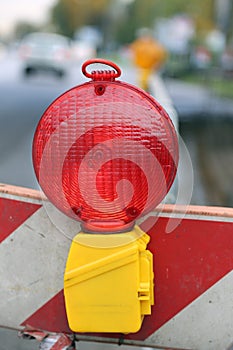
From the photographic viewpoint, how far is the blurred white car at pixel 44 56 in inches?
1319

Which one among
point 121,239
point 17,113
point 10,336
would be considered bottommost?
point 17,113

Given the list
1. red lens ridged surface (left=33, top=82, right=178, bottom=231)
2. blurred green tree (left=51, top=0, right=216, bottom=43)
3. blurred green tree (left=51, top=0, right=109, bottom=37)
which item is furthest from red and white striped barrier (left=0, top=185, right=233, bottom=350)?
blurred green tree (left=51, top=0, right=109, bottom=37)

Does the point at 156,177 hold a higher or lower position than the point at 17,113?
higher

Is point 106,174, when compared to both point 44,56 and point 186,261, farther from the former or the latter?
point 44,56

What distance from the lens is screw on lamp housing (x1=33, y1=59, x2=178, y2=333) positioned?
1956 mm

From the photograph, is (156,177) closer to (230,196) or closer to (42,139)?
(42,139)

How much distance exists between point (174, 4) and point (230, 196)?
216ft

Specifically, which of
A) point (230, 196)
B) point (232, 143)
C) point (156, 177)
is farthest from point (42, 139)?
point (232, 143)

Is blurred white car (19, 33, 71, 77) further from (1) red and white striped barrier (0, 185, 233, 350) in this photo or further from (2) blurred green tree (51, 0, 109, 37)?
(2) blurred green tree (51, 0, 109, 37)

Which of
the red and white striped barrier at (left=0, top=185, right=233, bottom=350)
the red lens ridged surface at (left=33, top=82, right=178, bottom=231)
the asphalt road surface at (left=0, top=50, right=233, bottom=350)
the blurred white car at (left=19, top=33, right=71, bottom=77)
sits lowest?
the blurred white car at (left=19, top=33, right=71, bottom=77)

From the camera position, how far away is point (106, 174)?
1986mm

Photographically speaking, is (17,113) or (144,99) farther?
(17,113)

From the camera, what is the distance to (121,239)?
208cm

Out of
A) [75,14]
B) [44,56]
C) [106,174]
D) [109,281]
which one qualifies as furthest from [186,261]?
[75,14]
